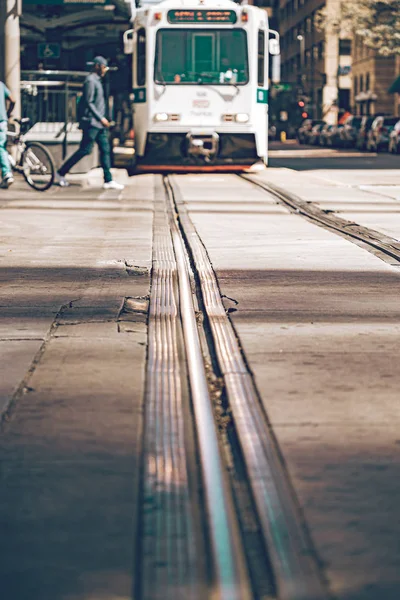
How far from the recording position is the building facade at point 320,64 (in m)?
97.4

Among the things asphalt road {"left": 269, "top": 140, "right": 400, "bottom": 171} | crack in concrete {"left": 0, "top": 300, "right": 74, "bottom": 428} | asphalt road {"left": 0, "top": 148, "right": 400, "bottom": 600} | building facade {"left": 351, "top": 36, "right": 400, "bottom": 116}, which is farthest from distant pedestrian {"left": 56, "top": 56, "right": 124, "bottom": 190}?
building facade {"left": 351, "top": 36, "right": 400, "bottom": 116}

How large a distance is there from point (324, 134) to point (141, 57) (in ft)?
139

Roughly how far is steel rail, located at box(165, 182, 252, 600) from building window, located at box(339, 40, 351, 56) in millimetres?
94140

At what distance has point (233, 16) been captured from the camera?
81.5ft

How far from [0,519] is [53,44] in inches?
1060

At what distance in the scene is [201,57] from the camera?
25016mm

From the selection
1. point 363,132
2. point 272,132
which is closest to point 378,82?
point 272,132

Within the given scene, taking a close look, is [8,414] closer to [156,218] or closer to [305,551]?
[305,551]

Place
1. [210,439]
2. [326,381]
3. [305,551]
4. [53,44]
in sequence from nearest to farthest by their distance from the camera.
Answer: [305,551]
[210,439]
[326,381]
[53,44]

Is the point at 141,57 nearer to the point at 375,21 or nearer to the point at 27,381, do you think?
the point at 27,381

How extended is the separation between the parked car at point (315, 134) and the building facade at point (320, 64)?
63.7ft


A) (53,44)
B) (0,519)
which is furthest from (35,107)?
(0,519)

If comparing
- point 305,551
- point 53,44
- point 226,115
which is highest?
point 53,44

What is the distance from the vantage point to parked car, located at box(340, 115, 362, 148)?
5838 cm
